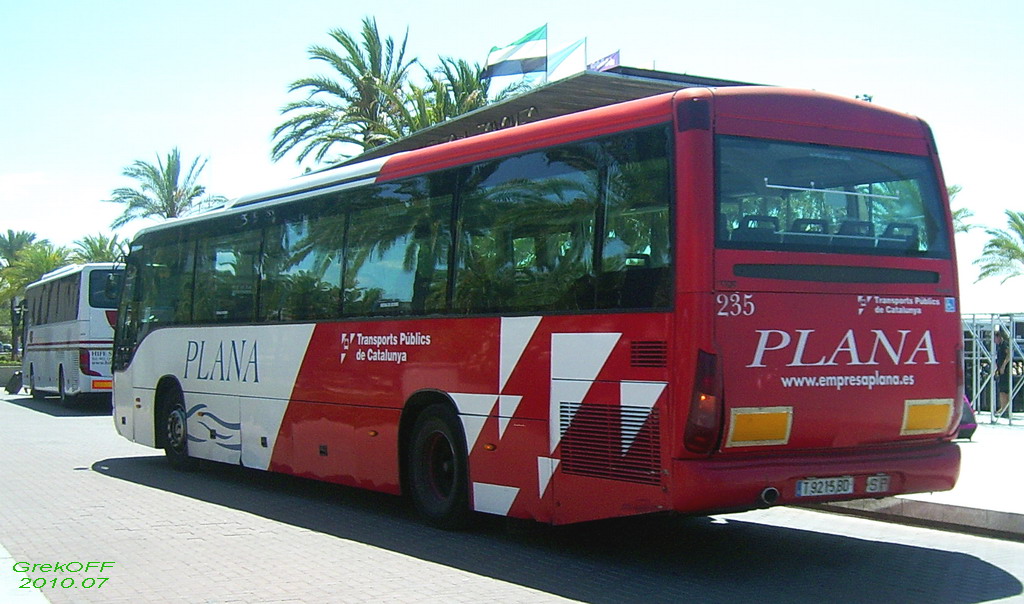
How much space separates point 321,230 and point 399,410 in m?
2.45

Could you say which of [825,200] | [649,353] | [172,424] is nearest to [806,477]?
[649,353]

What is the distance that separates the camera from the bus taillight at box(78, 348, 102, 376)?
26891mm

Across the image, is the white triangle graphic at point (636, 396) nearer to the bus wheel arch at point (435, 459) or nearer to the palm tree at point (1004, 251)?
the bus wheel arch at point (435, 459)

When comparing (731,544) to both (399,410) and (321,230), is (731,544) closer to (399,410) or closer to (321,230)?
(399,410)

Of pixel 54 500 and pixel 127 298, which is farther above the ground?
pixel 127 298

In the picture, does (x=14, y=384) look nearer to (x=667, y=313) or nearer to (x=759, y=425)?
(x=667, y=313)

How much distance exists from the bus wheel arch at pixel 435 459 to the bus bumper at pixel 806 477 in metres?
2.83

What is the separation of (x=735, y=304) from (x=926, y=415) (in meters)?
1.89

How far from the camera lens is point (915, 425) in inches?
338

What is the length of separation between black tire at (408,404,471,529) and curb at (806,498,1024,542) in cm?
377

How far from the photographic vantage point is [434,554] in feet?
30.8

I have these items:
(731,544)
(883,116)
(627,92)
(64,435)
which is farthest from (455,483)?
(64,435)

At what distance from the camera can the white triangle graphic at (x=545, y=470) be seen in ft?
29.3

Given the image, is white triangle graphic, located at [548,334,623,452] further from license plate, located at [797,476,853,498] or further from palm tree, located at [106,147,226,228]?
palm tree, located at [106,147,226,228]
